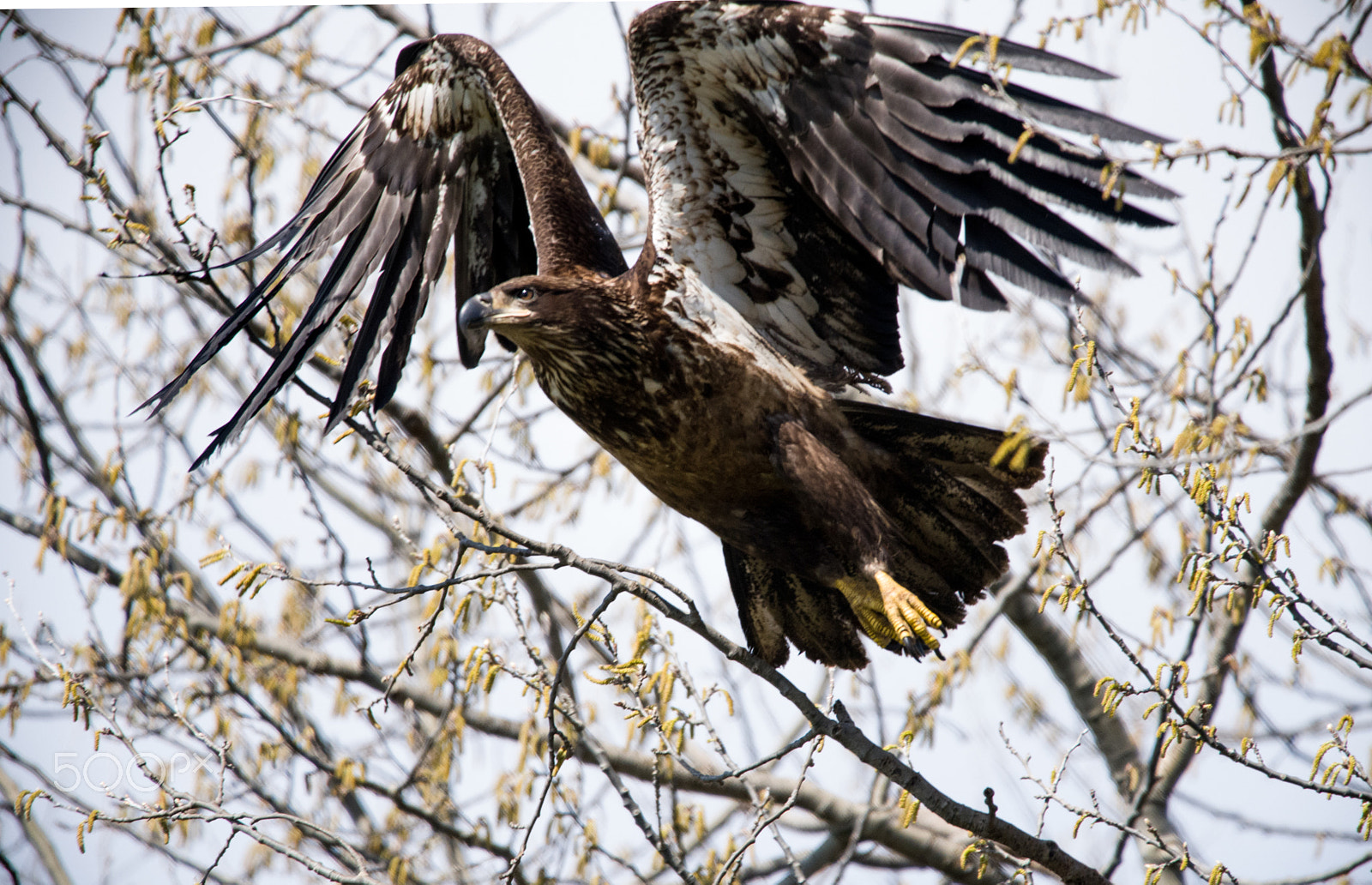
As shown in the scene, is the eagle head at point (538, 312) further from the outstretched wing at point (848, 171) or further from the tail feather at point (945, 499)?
the tail feather at point (945, 499)

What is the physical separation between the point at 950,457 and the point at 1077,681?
161 cm

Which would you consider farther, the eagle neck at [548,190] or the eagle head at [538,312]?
the eagle neck at [548,190]

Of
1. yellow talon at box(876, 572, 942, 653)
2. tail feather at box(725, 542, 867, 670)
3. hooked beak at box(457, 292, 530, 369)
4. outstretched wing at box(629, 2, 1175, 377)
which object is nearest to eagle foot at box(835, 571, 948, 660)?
yellow talon at box(876, 572, 942, 653)

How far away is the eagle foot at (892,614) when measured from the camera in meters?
2.81

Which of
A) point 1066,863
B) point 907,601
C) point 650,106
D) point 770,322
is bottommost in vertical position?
point 1066,863

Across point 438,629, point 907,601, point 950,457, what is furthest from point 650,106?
point 438,629

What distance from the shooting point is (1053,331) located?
507 centimetres

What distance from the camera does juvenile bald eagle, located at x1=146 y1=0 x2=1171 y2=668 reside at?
2.64m

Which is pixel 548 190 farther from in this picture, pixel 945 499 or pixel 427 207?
pixel 945 499

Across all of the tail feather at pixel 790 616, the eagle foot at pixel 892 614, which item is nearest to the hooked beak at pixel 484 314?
the tail feather at pixel 790 616

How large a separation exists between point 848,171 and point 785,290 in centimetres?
51

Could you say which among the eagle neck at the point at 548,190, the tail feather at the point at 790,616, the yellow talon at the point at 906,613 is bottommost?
the yellow talon at the point at 906,613

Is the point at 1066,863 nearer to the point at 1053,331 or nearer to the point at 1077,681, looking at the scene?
the point at 1077,681

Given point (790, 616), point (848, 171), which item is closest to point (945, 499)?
point (790, 616)
